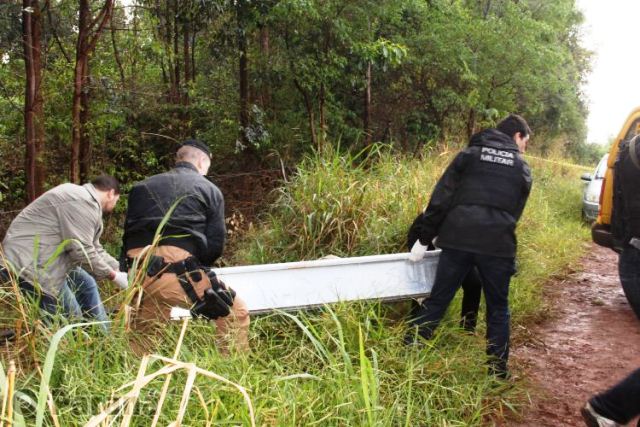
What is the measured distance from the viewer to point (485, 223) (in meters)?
3.66

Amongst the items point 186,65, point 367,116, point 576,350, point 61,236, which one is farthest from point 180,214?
point 186,65

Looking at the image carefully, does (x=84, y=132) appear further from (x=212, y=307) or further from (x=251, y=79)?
(x=212, y=307)

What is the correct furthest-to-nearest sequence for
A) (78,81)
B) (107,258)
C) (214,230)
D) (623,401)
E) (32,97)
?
(78,81)
(32,97)
(107,258)
(214,230)
(623,401)

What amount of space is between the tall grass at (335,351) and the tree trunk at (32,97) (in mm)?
2869

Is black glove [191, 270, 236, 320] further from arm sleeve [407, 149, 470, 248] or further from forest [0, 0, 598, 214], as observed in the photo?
forest [0, 0, 598, 214]

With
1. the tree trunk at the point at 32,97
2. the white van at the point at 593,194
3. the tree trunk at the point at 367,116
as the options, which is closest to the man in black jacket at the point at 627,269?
the tree trunk at the point at 32,97

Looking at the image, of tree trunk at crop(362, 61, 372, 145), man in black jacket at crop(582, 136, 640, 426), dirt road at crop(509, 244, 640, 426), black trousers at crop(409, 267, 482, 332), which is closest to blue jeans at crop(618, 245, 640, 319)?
man in black jacket at crop(582, 136, 640, 426)

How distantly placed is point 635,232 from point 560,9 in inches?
503

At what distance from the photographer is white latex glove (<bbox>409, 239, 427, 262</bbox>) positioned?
4.09 m

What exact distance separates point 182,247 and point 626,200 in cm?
253

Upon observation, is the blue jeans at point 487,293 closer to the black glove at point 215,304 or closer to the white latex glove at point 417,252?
the white latex glove at point 417,252

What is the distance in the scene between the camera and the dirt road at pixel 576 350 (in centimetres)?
372

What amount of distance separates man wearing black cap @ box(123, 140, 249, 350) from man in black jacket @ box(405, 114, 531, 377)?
124cm

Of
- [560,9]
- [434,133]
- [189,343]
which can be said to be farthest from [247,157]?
[560,9]
